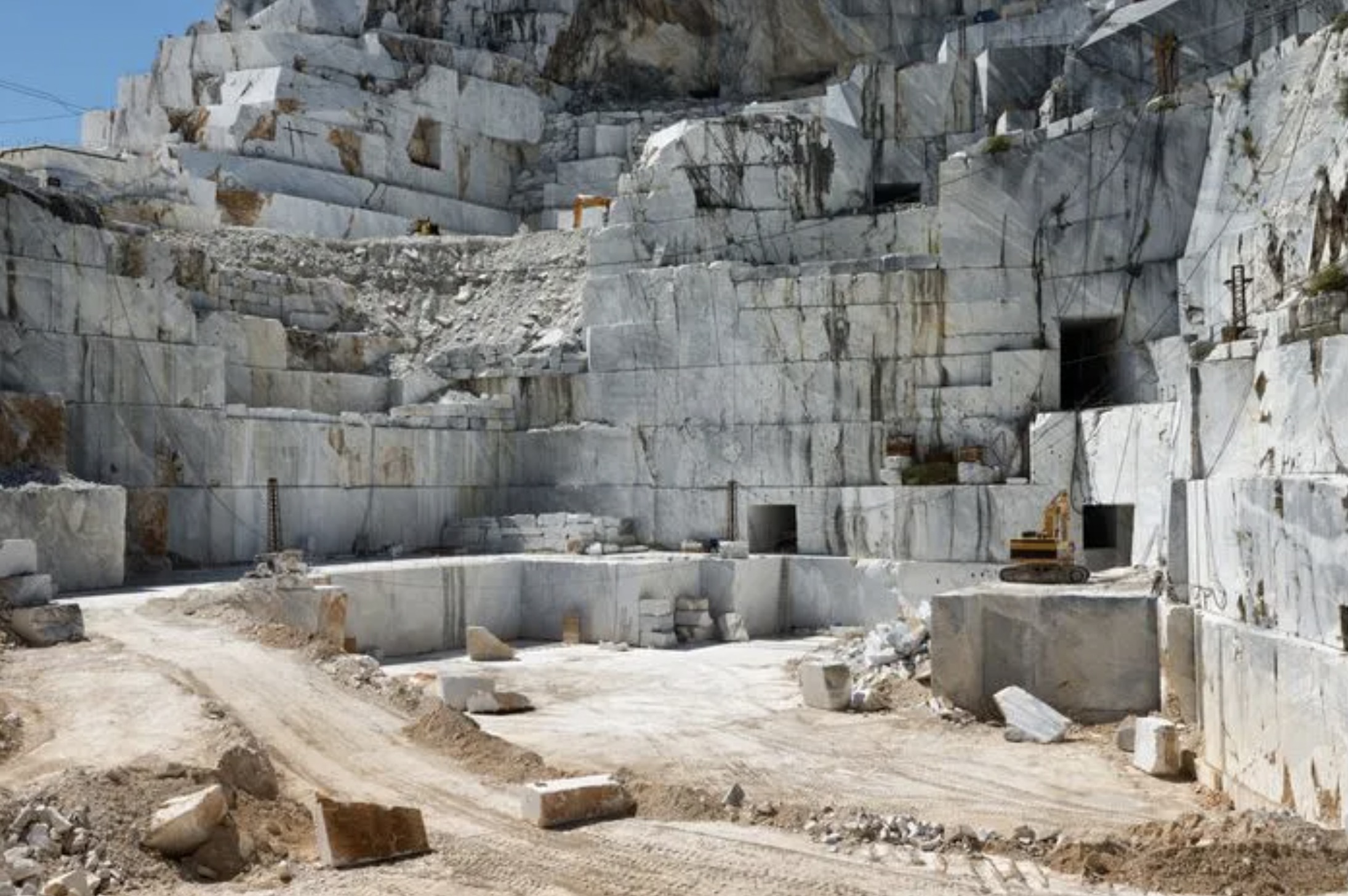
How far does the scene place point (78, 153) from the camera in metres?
27.4

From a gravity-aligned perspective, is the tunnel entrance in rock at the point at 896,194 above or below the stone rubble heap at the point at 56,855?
above

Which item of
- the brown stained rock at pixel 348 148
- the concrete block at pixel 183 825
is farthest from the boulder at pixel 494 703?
the brown stained rock at pixel 348 148

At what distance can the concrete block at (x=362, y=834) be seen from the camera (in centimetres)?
842

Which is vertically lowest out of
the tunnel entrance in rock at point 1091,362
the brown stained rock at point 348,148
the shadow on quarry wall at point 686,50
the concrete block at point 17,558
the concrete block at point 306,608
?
the concrete block at point 306,608

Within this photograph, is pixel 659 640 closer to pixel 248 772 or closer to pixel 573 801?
pixel 573 801

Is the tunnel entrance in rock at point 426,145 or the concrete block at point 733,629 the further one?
the tunnel entrance in rock at point 426,145

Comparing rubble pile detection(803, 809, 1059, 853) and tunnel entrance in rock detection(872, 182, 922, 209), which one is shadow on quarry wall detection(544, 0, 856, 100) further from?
rubble pile detection(803, 809, 1059, 853)

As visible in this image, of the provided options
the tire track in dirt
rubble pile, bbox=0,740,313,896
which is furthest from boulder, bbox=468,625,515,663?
rubble pile, bbox=0,740,313,896

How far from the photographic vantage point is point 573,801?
9633 mm

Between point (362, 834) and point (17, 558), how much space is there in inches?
276

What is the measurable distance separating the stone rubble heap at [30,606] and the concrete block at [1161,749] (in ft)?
34.4

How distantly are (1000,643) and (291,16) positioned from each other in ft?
98.6

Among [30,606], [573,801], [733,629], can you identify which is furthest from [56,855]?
[733,629]

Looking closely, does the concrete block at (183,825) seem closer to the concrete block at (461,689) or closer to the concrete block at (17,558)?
the concrete block at (17,558)
